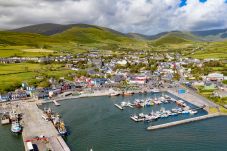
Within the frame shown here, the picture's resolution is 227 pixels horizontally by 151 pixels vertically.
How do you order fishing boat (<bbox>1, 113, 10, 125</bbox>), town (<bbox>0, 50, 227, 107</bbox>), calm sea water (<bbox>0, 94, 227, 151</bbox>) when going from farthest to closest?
town (<bbox>0, 50, 227, 107</bbox>) < fishing boat (<bbox>1, 113, 10, 125</bbox>) < calm sea water (<bbox>0, 94, 227, 151</bbox>)

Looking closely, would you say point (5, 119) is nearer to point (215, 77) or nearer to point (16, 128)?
point (16, 128)

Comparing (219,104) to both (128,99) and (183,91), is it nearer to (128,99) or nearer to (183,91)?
(183,91)

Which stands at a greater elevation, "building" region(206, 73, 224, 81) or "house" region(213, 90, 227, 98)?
"building" region(206, 73, 224, 81)

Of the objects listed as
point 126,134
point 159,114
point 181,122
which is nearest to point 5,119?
point 126,134

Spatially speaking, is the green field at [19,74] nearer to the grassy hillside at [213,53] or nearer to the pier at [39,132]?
the pier at [39,132]

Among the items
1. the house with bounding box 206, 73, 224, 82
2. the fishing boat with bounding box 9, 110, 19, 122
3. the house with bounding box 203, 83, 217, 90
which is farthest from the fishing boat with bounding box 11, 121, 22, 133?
the house with bounding box 206, 73, 224, 82

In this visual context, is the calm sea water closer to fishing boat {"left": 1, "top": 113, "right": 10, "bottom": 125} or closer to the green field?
fishing boat {"left": 1, "top": 113, "right": 10, "bottom": 125}

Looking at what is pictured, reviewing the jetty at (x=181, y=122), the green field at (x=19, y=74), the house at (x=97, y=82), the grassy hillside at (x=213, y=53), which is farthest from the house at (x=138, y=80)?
the grassy hillside at (x=213, y=53)
